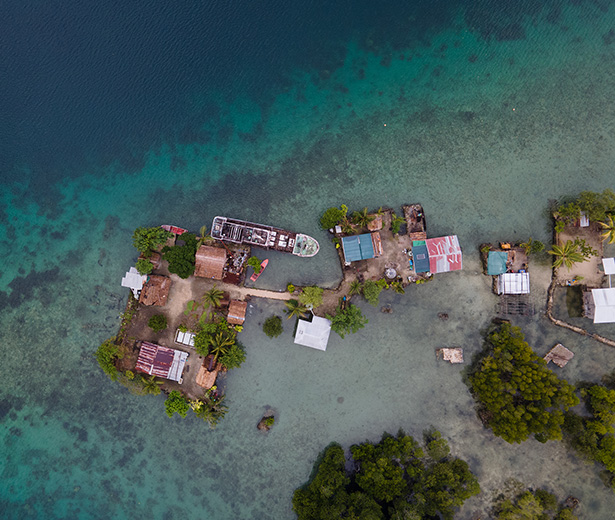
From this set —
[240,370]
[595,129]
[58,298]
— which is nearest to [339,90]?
[595,129]

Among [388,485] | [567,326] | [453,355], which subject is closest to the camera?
[388,485]

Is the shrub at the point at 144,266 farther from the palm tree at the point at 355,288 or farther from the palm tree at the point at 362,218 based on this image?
the palm tree at the point at 362,218

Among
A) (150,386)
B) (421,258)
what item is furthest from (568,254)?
(150,386)

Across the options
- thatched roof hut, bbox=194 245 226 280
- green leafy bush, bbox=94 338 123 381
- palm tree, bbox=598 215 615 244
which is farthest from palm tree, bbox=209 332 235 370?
palm tree, bbox=598 215 615 244

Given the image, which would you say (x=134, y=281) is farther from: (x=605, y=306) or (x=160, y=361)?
(x=605, y=306)

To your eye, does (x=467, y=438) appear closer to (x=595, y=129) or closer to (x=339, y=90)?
(x=595, y=129)

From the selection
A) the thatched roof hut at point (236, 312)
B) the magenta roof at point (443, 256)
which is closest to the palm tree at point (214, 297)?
the thatched roof hut at point (236, 312)

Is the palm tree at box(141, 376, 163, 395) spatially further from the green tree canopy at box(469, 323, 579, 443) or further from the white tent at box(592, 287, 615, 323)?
the white tent at box(592, 287, 615, 323)
